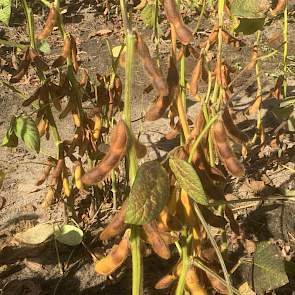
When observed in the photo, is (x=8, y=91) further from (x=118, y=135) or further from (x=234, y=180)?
(x=118, y=135)

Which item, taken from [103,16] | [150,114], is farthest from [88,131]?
[103,16]

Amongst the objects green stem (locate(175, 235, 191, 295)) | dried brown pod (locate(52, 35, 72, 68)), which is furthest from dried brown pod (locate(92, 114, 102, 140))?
green stem (locate(175, 235, 191, 295))

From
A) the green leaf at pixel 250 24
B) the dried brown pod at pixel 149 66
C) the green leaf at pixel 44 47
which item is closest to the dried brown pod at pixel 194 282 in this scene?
the dried brown pod at pixel 149 66

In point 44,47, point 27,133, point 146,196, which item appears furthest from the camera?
point 44,47

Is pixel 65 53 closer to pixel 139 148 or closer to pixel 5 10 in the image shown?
pixel 5 10

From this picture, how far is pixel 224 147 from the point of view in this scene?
0.96m

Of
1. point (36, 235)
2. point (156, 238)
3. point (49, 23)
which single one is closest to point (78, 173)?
point (36, 235)

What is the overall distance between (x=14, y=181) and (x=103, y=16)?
2.72 m

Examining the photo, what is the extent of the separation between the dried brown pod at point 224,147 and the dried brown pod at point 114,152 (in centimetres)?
18

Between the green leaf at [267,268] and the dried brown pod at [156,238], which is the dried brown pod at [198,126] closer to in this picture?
the dried brown pod at [156,238]

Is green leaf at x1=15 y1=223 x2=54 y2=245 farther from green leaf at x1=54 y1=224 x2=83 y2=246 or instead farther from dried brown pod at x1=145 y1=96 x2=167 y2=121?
dried brown pod at x1=145 y1=96 x2=167 y2=121

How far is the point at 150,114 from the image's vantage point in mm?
976

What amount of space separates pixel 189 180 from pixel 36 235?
1203 mm

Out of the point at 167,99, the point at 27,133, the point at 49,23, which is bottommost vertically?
the point at 27,133
